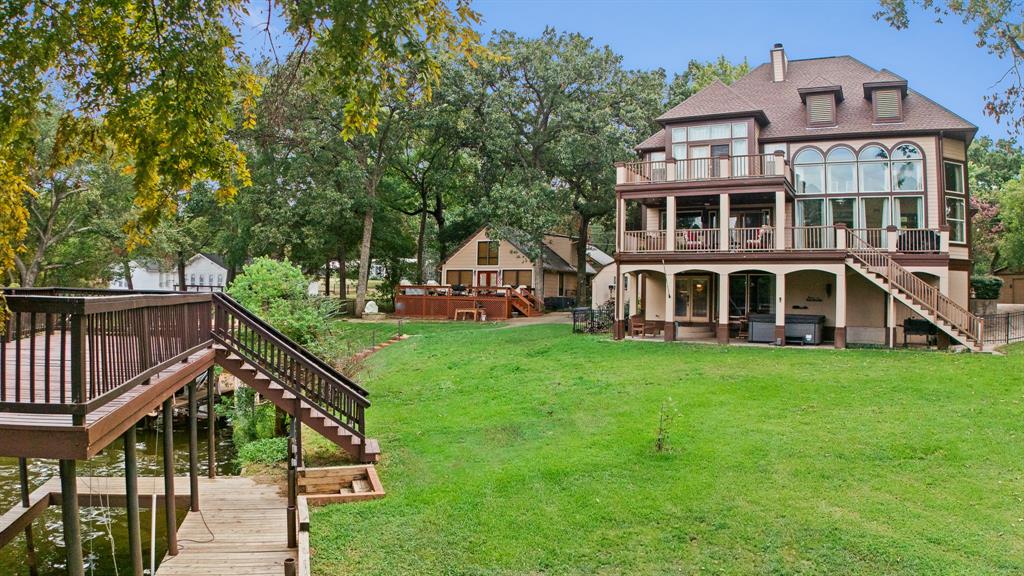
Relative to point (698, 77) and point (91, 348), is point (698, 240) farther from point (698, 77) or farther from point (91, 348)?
point (91, 348)

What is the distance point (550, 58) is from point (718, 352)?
19408mm

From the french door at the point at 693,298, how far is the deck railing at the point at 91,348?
Result: 1882 cm

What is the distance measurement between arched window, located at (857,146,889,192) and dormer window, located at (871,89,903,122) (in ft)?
3.78

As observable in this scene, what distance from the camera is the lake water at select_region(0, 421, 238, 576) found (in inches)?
373

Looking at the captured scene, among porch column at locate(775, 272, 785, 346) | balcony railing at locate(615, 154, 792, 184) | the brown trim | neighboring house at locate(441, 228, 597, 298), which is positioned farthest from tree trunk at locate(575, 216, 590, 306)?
the brown trim

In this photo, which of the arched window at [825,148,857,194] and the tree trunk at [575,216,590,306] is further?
the tree trunk at [575,216,590,306]

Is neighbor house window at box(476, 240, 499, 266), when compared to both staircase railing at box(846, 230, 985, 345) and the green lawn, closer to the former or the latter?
staircase railing at box(846, 230, 985, 345)

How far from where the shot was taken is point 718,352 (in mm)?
18734

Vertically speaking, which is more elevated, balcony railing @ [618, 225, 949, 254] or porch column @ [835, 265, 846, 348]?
balcony railing @ [618, 225, 949, 254]

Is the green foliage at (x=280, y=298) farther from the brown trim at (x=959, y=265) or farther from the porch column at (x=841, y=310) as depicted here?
the brown trim at (x=959, y=265)

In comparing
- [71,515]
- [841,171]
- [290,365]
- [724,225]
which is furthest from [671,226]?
[71,515]

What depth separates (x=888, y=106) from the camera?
2242 cm

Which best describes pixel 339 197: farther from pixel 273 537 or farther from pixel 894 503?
pixel 894 503

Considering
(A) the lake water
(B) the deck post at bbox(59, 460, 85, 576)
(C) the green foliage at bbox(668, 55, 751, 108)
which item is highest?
(C) the green foliage at bbox(668, 55, 751, 108)
